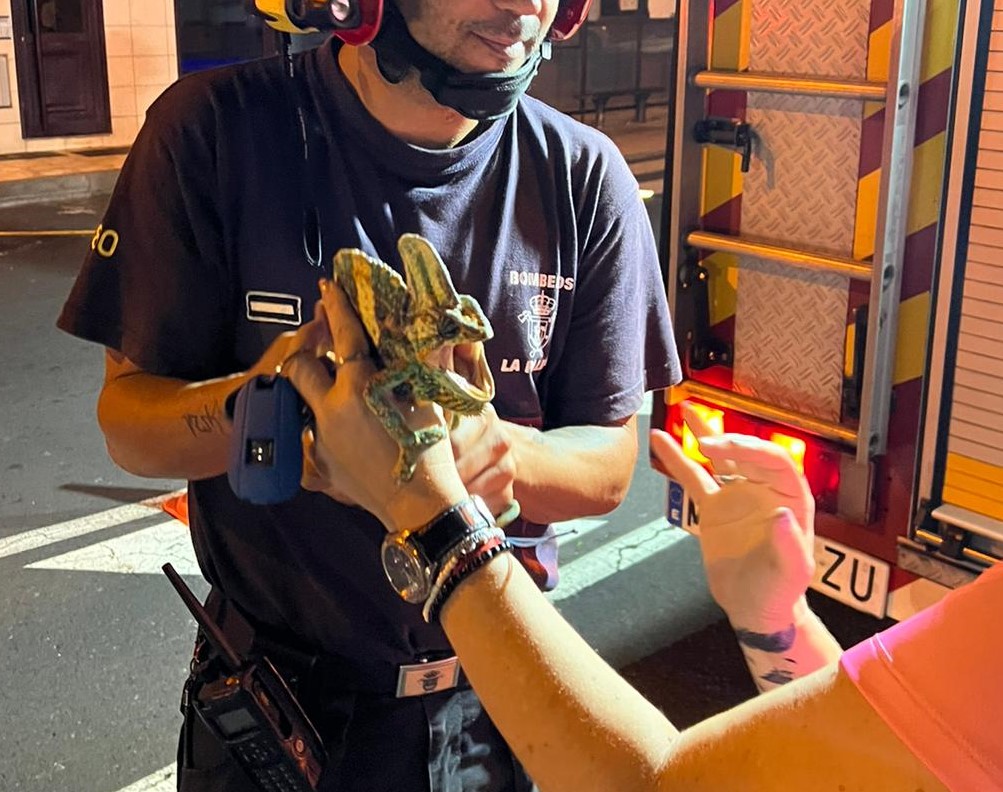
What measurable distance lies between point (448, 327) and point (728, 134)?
2396 mm

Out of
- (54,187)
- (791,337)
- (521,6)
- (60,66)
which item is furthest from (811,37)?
(60,66)

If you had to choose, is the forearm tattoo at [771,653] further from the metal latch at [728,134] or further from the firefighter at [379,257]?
the metal latch at [728,134]

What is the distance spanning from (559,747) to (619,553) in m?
3.67

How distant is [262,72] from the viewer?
1.83 meters

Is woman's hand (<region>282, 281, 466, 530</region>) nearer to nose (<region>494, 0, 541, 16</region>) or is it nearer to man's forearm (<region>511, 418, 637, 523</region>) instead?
man's forearm (<region>511, 418, 637, 523</region>)

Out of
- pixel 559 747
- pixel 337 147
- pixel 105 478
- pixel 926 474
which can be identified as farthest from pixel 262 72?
pixel 105 478

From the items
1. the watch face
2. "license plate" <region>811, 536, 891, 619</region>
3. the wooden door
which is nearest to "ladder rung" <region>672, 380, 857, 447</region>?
"license plate" <region>811, 536, 891, 619</region>

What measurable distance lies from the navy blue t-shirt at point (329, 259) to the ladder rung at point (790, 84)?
4.74 feet

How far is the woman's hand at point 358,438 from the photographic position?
139 centimetres

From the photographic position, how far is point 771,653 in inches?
65.9

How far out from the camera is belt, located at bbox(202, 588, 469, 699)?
1848mm

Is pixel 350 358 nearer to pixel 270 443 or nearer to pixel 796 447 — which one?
pixel 270 443

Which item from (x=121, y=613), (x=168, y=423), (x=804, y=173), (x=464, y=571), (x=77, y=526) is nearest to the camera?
(x=464, y=571)

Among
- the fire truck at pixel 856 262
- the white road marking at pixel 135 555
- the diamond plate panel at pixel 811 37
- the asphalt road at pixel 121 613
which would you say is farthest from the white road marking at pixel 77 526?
the diamond plate panel at pixel 811 37
